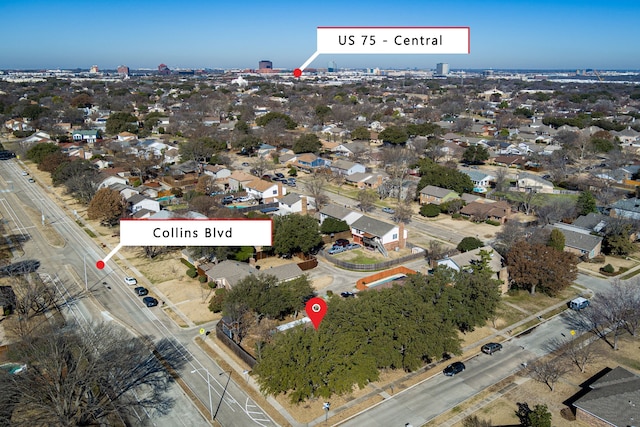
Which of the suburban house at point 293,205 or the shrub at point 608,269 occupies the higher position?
the suburban house at point 293,205

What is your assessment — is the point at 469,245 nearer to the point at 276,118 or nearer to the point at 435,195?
the point at 435,195

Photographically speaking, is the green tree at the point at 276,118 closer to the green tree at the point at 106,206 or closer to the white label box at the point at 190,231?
the green tree at the point at 106,206

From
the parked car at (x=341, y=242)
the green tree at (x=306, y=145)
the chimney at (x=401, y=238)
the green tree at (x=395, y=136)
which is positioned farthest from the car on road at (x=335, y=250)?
the green tree at (x=395, y=136)

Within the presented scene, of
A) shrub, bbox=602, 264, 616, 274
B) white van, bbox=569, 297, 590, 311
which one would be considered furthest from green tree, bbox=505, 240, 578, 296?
shrub, bbox=602, 264, 616, 274

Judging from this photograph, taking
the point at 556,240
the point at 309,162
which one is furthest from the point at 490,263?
the point at 309,162

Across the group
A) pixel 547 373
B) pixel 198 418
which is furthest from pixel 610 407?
pixel 198 418

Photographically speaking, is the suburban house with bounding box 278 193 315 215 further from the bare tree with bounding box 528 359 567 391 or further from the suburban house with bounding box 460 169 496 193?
the bare tree with bounding box 528 359 567 391
